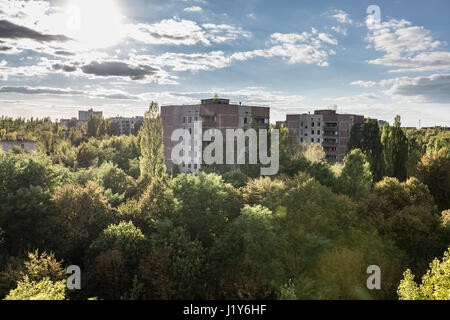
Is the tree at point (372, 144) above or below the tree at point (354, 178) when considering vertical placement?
above

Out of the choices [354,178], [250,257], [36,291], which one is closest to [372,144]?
[354,178]

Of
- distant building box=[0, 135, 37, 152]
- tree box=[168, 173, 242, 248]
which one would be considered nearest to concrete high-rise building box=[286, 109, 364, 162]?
tree box=[168, 173, 242, 248]

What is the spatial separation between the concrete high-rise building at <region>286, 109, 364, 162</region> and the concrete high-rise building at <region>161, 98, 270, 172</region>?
2503 centimetres

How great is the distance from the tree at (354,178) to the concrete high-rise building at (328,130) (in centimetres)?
5025

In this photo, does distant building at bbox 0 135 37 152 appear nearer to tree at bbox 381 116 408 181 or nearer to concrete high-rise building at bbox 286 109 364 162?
concrete high-rise building at bbox 286 109 364 162

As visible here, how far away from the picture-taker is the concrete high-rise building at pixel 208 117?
68.4 m

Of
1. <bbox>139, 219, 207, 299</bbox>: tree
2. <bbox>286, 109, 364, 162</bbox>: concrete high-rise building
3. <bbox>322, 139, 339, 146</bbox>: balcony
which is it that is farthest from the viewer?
<bbox>322, 139, 339, 146</bbox>: balcony

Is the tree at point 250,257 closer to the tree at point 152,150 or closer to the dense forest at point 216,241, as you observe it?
the dense forest at point 216,241

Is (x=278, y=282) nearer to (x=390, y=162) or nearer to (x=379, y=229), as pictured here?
(x=379, y=229)

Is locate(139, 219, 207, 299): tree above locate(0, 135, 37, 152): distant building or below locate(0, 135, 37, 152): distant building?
below

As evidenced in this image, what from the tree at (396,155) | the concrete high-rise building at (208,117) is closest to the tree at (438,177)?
the tree at (396,155)

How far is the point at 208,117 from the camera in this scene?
232 ft

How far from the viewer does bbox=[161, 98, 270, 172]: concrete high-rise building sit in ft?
224
